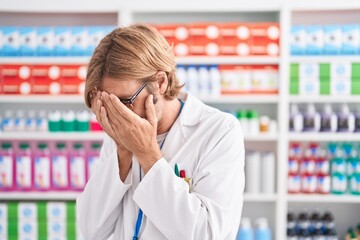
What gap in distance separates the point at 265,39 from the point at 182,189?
2816 millimetres

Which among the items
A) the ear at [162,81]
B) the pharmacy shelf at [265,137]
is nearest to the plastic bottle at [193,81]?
the pharmacy shelf at [265,137]

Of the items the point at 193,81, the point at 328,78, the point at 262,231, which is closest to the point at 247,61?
the point at 193,81

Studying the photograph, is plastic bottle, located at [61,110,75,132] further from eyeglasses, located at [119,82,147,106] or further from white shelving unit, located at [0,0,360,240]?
eyeglasses, located at [119,82,147,106]

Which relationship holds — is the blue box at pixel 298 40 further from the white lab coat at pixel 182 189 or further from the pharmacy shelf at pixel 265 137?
the white lab coat at pixel 182 189

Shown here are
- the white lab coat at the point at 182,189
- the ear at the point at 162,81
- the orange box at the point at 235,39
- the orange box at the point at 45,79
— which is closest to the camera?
the white lab coat at the point at 182,189

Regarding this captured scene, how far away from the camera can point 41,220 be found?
14.4 feet

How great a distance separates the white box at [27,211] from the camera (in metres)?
4.37

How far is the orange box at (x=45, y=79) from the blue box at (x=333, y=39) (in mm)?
2257

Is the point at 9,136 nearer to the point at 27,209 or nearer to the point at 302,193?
the point at 27,209

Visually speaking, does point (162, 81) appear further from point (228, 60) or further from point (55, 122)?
point (55, 122)

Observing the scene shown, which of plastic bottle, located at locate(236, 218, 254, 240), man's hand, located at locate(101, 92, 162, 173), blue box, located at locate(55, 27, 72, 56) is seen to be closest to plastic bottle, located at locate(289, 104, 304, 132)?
plastic bottle, located at locate(236, 218, 254, 240)

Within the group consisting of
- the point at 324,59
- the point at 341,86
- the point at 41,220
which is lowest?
the point at 41,220

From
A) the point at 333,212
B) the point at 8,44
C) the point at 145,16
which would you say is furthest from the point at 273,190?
the point at 8,44

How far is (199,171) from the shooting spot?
180 centimetres
